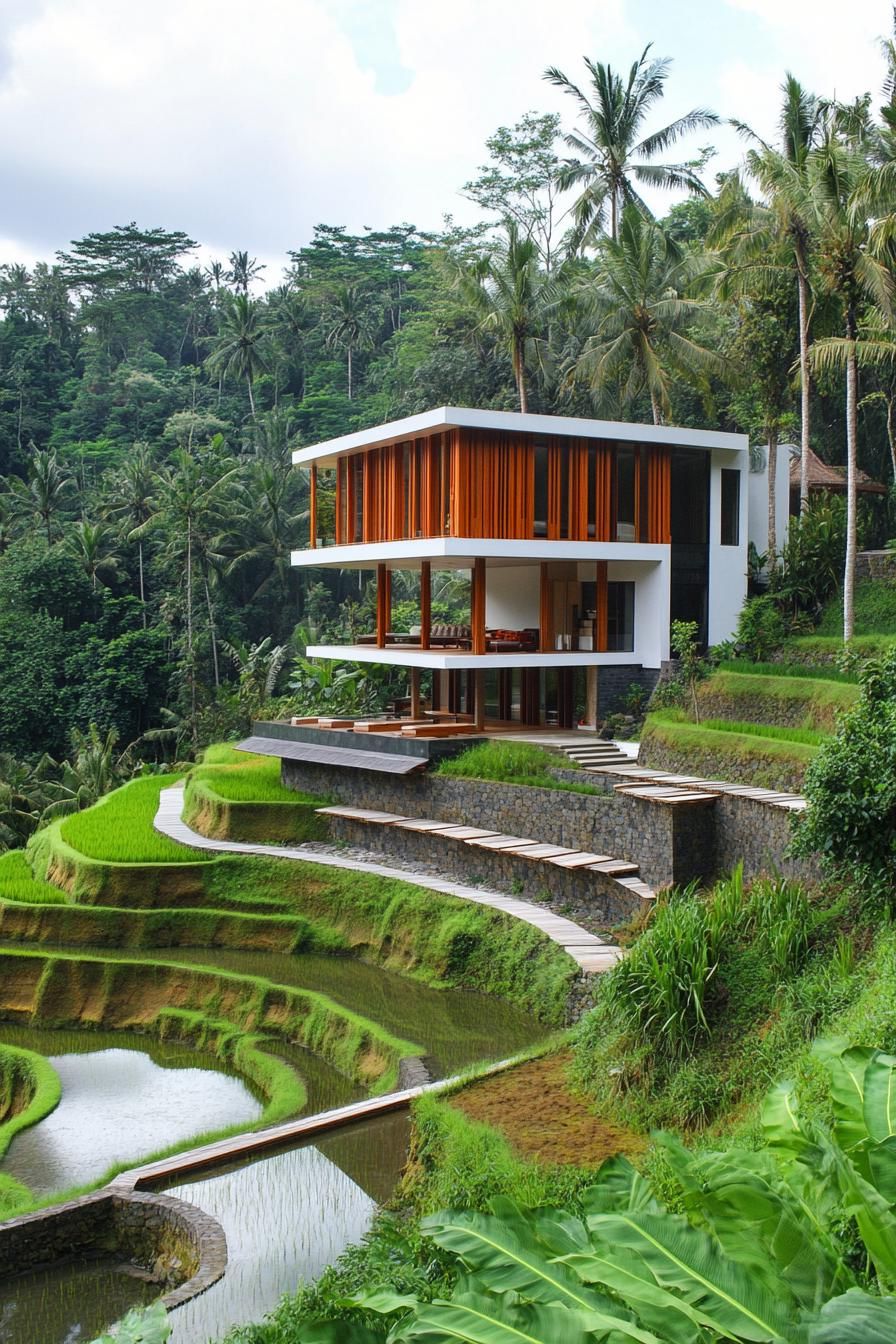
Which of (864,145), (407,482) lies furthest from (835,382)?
(407,482)

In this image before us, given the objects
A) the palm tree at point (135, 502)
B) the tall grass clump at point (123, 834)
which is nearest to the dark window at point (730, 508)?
the tall grass clump at point (123, 834)

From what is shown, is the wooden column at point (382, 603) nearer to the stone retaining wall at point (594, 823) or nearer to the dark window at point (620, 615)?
the stone retaining wall at point (594, 823)

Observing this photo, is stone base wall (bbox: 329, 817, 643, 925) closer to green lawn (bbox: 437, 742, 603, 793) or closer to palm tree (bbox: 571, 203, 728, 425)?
green lawn (bbox: 437, 742, 603, 793)

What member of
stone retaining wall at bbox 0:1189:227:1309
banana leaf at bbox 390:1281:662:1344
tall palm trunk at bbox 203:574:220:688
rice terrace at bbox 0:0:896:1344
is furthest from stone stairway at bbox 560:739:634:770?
tall palm trunk at bbox 203:574:220:688

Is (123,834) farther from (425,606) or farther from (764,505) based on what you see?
(764,505)

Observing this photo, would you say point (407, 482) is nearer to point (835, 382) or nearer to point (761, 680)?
point (761, 680)
